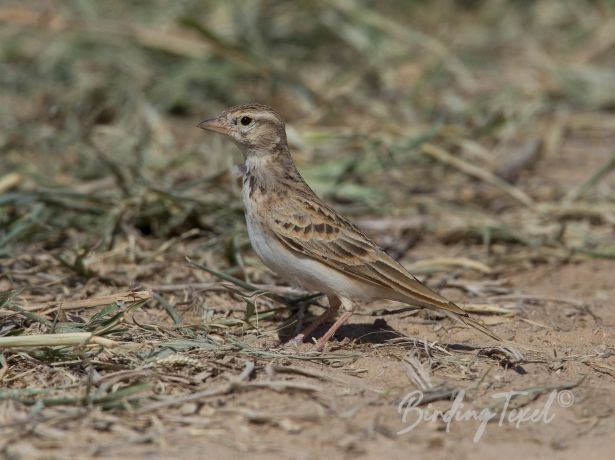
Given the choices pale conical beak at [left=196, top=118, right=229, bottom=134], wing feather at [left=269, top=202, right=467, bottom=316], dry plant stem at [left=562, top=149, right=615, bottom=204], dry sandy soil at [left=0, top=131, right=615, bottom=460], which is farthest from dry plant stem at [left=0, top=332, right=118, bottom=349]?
dry plant stem at [left=562, top=149, right=615, bottom=204]

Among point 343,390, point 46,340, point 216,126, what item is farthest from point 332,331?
point 46,340

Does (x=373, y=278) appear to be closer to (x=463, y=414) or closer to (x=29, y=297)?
(x=463, y=414)

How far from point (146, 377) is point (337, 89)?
732 centimetres

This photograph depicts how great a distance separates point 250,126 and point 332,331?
63.3 inches

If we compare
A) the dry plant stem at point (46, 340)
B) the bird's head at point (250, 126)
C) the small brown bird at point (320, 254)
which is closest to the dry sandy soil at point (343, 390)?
the dry plant stem at point (46, 340)

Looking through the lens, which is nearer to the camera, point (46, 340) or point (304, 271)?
point (46, 340)

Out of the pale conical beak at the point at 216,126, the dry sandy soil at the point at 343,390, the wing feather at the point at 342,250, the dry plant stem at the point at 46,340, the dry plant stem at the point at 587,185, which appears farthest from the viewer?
the dry plant stem at the point at 587,185

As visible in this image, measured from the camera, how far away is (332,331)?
6.59m

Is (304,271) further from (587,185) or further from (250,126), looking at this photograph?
(587,185)

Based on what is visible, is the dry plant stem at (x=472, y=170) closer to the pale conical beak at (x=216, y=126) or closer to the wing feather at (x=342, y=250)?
the wing feather at (x=342, y=250)

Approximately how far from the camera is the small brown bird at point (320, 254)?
649 centimetres

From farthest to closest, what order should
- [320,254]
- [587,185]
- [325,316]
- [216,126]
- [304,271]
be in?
1. [587,185]
2. [216,126]
3. [325,316]
4. [320,254]
5. [304,271]

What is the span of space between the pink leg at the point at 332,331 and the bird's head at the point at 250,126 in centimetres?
133

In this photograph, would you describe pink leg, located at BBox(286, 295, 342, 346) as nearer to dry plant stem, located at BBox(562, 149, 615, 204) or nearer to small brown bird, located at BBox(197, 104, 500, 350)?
small brown bird, located at BBox(197, 104, 500, 350)
